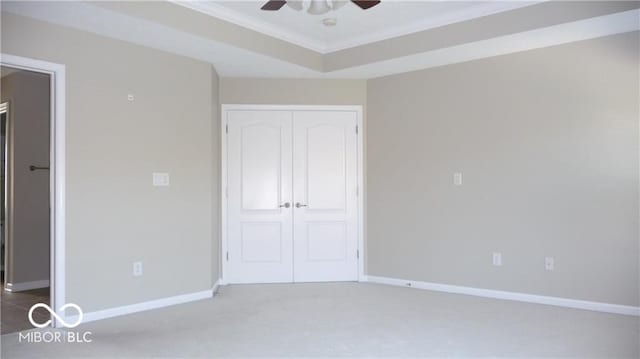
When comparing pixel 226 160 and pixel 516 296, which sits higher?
pixel 226 160

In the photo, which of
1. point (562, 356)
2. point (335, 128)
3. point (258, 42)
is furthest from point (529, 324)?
point (258, 42)

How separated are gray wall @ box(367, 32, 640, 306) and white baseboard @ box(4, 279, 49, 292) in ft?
12.3

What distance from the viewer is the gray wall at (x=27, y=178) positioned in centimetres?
547

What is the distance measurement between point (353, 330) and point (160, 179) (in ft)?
7.34

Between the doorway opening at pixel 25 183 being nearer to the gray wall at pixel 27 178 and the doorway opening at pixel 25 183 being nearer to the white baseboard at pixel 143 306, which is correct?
the gray wall at pixel 27 178

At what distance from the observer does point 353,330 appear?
12.2ft

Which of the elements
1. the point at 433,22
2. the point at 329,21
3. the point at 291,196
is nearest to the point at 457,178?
the point at 433,22

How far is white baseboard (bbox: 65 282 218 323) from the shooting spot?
13.2 feet

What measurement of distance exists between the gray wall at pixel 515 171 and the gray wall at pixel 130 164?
2.00 m

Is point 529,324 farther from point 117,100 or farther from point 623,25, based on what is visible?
point 117,100

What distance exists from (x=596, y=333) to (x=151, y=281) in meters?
3.69

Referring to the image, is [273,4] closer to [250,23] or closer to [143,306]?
[250,23]

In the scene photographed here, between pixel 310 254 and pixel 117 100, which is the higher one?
pixel 117 100

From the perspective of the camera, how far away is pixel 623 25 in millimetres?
3994
